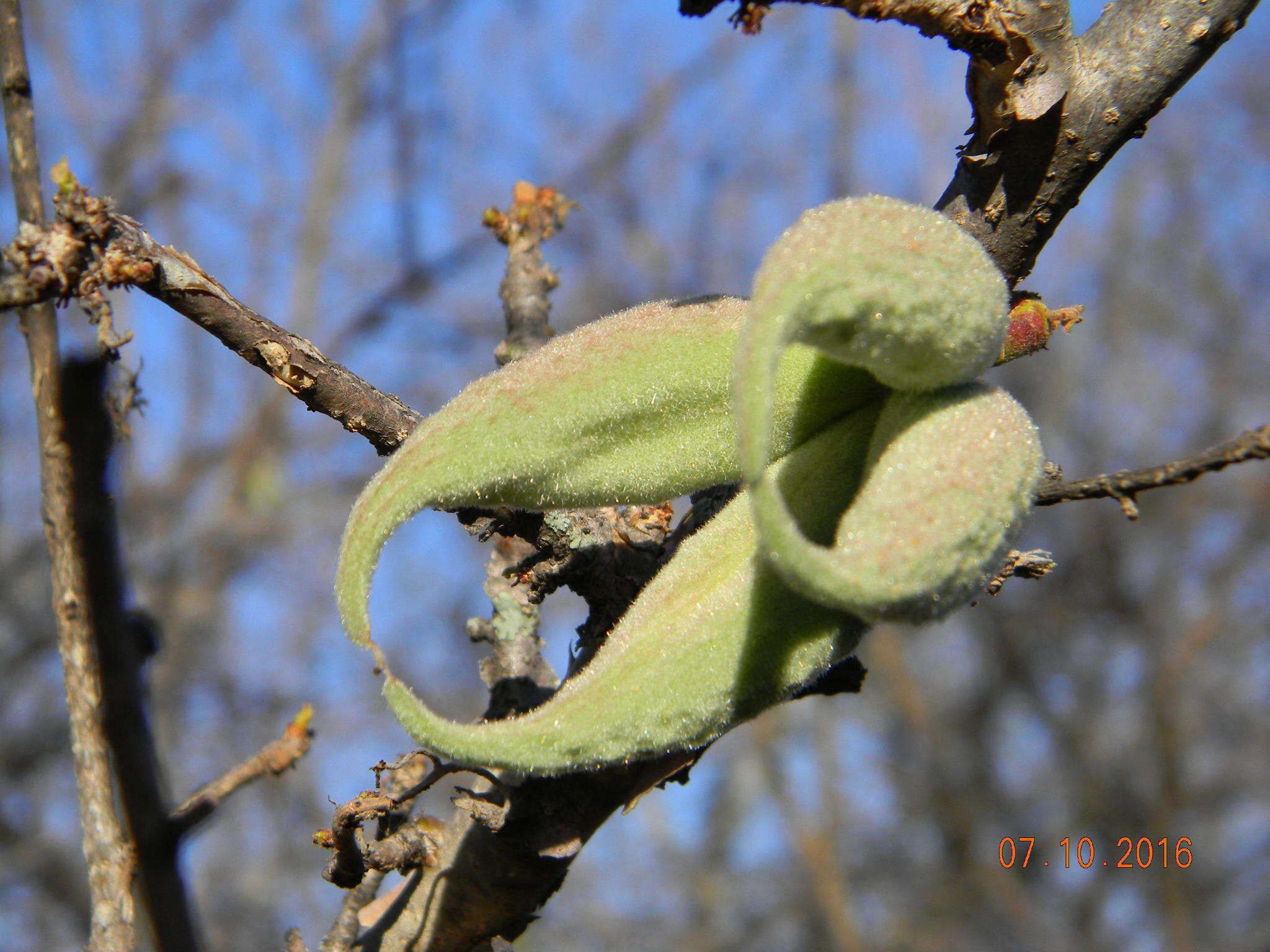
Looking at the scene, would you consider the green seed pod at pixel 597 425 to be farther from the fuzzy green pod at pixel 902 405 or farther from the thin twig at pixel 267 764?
the thin twig at pixel 267 764

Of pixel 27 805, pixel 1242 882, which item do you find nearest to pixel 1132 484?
pixel 27 805

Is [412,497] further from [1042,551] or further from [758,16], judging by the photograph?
[1042,551]

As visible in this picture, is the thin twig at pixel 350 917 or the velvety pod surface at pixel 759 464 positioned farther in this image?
the thin twig at pixel 350 917

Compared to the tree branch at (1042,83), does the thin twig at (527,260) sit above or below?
above

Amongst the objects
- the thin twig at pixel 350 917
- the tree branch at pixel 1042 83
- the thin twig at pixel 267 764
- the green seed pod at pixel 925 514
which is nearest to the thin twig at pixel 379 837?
the thin twig at pixel 350 917

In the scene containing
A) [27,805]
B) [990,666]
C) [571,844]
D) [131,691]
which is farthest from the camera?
[990,666]

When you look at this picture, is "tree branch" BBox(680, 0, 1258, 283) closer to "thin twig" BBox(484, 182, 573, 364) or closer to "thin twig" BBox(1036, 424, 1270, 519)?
"thin twig" BBox(1036, 424, 1270, 519)

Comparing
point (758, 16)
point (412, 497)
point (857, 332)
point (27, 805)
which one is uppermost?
point (27, 805)
